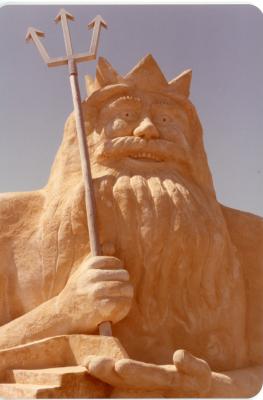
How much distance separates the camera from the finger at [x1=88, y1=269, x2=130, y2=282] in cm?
470

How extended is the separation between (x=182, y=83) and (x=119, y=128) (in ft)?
2.79

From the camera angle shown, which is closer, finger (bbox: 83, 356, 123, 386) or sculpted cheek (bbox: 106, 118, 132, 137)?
finger (bbox: 83, 356, 123, 386)

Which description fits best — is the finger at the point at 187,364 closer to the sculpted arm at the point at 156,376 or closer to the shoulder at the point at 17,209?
the sculpted arm at the point at 156,376

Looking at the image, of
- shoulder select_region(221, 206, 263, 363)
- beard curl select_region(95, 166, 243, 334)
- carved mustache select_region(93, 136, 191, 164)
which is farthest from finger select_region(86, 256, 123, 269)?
shoulder select_region(221, 206, 263, 363)

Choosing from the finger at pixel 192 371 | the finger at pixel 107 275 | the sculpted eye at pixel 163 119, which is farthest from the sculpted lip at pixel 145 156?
the finger at pixel 192 371

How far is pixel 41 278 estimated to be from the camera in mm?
5223

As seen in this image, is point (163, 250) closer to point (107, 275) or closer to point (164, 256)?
point (164, 256)

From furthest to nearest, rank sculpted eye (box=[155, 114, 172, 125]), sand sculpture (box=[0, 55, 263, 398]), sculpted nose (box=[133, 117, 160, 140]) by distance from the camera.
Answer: sculpted eye (box=[155, 114, 172, 125]) → sculpted nose (box=[133, 117, 160, 140]) → sand sculpture (box=[0, 55, 263, 398])

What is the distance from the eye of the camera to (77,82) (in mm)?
5488

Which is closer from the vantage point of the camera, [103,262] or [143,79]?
[103,262]

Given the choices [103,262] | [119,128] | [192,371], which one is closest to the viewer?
[192,371]

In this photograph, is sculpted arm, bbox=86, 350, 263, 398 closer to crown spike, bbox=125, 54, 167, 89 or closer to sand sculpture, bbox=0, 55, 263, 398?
sand sculpture, bbox=0, 55, 263, 398

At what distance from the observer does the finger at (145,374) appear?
4141 mm

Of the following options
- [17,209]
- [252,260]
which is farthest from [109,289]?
[252,260]
